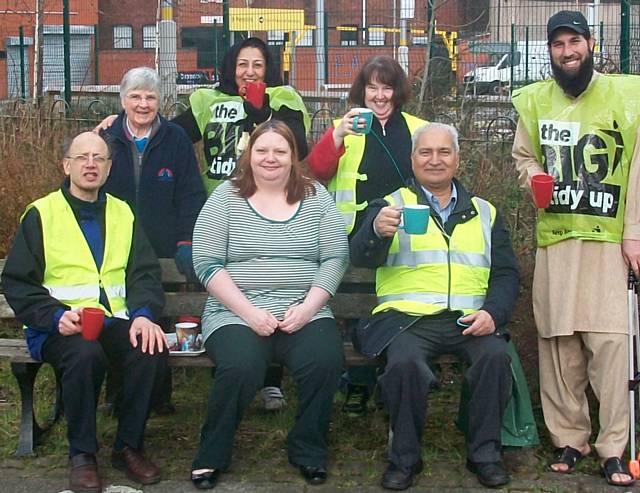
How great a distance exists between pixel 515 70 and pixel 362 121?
20.6ft

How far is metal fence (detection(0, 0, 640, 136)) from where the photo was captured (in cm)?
988

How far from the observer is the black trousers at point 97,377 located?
4.81 m

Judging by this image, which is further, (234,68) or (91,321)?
(234,68)

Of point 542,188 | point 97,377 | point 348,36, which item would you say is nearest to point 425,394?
point 542,188

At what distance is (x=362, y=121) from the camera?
5051 mm

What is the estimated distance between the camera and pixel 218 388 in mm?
4801

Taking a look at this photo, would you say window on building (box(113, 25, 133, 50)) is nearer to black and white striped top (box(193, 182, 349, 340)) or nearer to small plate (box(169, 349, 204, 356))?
black and white striped top (box(193, 182, 349, 340))

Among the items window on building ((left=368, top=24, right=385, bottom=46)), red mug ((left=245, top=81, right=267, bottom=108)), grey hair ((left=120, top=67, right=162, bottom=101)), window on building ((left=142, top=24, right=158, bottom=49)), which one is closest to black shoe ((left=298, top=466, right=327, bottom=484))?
red mug ((left=245, top=81, right=267, bottom=108))

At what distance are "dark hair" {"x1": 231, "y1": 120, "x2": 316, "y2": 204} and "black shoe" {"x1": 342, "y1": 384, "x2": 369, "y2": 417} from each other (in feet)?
4.02

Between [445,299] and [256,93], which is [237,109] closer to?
[256,93]

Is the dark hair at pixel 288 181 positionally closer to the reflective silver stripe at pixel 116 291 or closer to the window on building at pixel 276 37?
the reflective silver stripe at pixel 116 291

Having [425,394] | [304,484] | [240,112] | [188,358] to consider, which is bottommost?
[304,484]

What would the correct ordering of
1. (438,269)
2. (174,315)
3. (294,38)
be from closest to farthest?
(438,269) < (174,315) < (294,38)

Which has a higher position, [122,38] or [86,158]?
[122,38]
